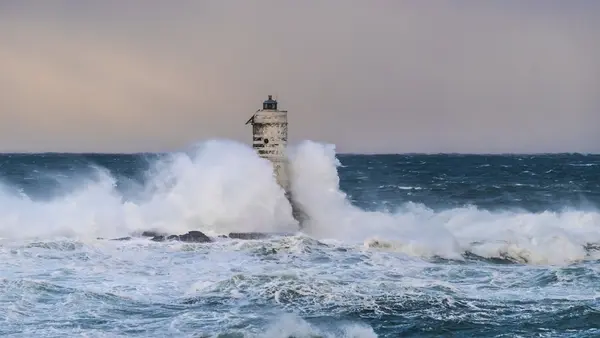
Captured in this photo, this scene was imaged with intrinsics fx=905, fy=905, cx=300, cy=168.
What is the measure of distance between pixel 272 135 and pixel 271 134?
1.7 inches

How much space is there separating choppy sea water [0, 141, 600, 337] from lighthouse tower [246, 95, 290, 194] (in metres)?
0.45

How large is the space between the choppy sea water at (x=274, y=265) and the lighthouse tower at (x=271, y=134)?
0.45m

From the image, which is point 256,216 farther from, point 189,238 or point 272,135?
point 189,238

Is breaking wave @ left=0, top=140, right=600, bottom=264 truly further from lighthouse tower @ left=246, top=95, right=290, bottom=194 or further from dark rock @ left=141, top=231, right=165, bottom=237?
dark rock @ left=141, top=231, right=165, bottom=237

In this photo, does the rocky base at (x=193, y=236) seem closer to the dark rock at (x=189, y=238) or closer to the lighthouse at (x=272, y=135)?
the dark rock at (x=189, y=238)

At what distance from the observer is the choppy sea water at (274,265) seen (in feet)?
51.8

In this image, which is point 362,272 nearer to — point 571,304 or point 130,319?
point 571,304

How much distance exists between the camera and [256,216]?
26.5 meters

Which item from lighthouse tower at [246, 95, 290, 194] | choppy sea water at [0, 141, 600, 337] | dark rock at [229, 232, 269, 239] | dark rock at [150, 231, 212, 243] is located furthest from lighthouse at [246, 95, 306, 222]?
dark rock at [150, 231, 212, 243]

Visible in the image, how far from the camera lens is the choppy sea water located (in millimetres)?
15781

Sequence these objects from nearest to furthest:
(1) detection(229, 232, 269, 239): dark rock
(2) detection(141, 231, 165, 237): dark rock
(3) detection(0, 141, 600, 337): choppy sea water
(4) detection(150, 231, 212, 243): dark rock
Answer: (3) detection(0, 141, 600, 337): choppy sea water, (4) detection(150, 231, 212, 243): dark rock, (1) detection(229, 232, 269, 239): dark rock, (2) detection(141, 231, 165, 237): dark rock

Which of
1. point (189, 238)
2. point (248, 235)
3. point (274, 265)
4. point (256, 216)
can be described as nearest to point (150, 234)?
point (189, 238)

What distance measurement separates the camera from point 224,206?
2672 cm

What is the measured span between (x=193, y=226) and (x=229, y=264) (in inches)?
217
